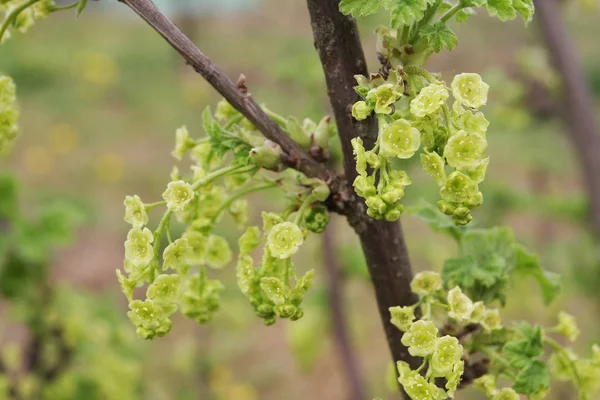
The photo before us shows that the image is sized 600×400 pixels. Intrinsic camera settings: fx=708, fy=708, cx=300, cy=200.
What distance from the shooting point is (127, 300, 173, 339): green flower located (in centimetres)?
96

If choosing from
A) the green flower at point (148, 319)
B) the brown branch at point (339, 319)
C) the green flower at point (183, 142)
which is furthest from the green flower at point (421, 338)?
the brown branch at point (339, 319)

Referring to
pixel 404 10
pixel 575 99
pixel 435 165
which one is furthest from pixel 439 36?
pixel 575 99

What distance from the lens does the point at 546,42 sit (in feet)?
8.82

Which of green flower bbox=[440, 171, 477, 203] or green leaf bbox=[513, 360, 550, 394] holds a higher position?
green flower bbox=[440, 171, 477, 203]

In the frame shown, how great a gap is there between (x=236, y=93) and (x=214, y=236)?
260 millimetres

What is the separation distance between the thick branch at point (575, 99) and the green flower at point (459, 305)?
1.78 m

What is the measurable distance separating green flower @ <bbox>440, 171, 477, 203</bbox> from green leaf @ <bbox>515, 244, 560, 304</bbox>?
0.45 meters

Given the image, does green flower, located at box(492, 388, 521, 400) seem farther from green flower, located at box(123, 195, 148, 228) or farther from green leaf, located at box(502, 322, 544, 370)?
green flower, located at box(123, 195, 148, 228)

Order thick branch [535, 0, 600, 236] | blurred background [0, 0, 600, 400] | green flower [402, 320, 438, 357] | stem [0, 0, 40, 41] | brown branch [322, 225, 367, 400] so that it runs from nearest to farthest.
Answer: green flower [402, 320, 438, 357]
stem [0, 0, 40, 41]
thick branch [535, 0, 600, 236]
brown branch [322, 225, 367, 400]
blurred background [0, 0, 600, 400]

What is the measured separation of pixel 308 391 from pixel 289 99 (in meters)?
5.18

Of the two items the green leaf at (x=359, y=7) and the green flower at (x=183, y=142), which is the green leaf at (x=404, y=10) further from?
the green flower at (x=183, y=142)

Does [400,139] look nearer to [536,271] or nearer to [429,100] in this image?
[429,100]

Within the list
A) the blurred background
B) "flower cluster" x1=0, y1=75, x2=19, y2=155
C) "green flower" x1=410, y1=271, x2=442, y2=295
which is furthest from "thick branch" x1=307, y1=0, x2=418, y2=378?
the blurred background

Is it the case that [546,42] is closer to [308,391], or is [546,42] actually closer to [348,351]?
[348,351]
